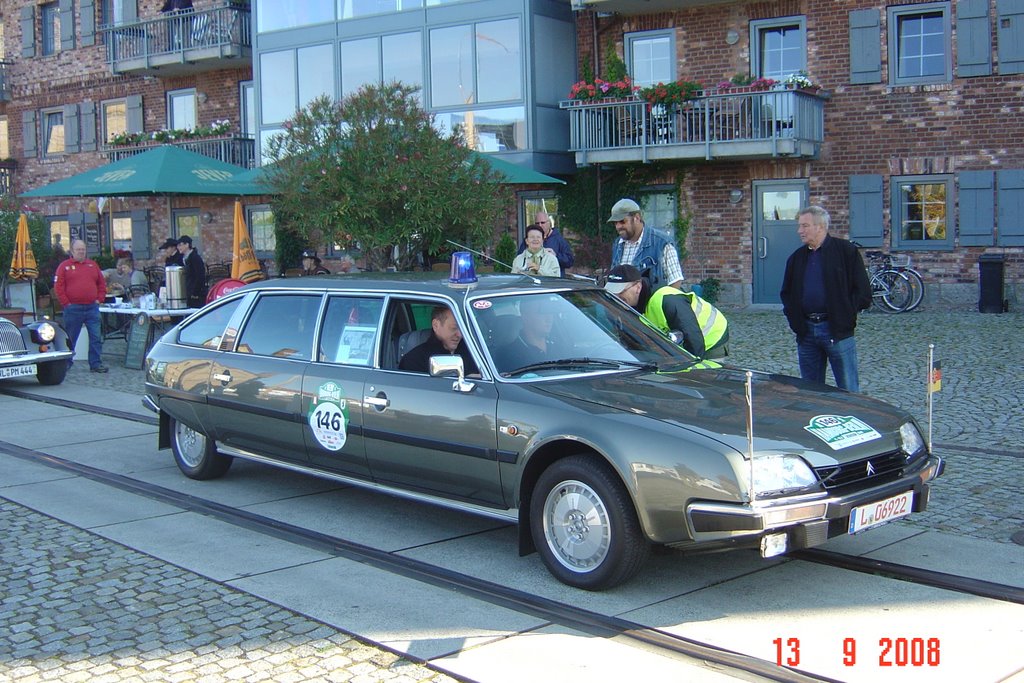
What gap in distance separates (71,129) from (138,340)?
818 inches

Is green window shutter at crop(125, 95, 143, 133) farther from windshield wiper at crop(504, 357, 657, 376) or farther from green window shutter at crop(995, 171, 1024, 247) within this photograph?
windshield wiper at crop(504, 357, 657, 376)

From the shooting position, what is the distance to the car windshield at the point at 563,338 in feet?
19.8

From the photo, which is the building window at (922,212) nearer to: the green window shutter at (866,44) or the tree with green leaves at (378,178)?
the green window shutter at (866,44)

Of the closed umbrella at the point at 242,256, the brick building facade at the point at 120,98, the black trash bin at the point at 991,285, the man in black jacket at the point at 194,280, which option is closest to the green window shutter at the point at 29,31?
the brick building facade at the point at 120,98

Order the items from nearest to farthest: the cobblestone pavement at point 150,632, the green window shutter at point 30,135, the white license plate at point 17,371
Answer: the cobblestone pavement at point 150,632, the white license plate at point 17,371, the green window shutter at point 30,135

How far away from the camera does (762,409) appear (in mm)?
5445

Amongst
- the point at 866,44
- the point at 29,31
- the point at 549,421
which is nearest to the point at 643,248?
Result: the point at 549,421

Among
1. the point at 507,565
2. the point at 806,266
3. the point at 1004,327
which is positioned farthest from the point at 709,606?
the point at 1004,327

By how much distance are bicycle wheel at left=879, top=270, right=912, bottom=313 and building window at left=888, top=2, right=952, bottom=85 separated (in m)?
3.59

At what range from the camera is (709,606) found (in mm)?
5133

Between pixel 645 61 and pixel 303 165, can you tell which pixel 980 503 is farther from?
pixel 645 61

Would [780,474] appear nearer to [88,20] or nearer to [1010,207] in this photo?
[1010,207]

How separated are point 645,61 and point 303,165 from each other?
12.8m

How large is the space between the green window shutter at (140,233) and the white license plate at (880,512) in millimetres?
29178
